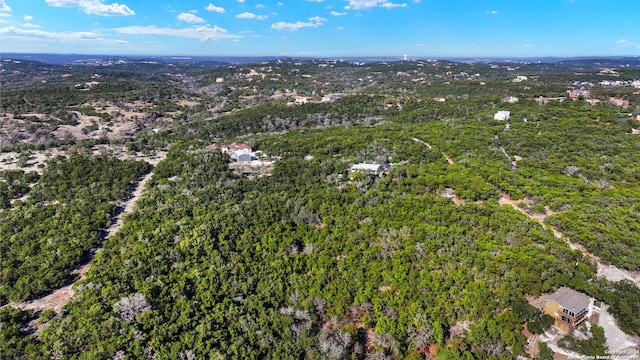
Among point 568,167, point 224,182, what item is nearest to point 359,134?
point 224,182

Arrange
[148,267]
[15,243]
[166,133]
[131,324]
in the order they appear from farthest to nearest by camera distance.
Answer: [166,133] → [15,243] → [148,267] → [131,324]

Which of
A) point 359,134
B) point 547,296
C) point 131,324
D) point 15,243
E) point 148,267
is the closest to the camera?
point 131,324

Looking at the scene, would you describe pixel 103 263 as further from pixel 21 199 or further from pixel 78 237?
pixel 21 199

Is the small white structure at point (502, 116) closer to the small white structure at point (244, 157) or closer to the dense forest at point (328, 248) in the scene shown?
the dense forest at point (328, 248)

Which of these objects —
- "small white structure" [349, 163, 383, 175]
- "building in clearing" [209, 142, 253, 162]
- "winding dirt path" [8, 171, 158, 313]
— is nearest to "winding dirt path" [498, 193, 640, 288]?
"small white structure" [349, 163, 383, 175]

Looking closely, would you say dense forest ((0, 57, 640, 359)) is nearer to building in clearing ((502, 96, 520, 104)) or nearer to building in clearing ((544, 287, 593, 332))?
building in clearing ((544, 287, 593, 332))

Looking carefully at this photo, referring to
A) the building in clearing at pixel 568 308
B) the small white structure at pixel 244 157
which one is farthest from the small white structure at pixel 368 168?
the building in clearing at pixel 568 308
